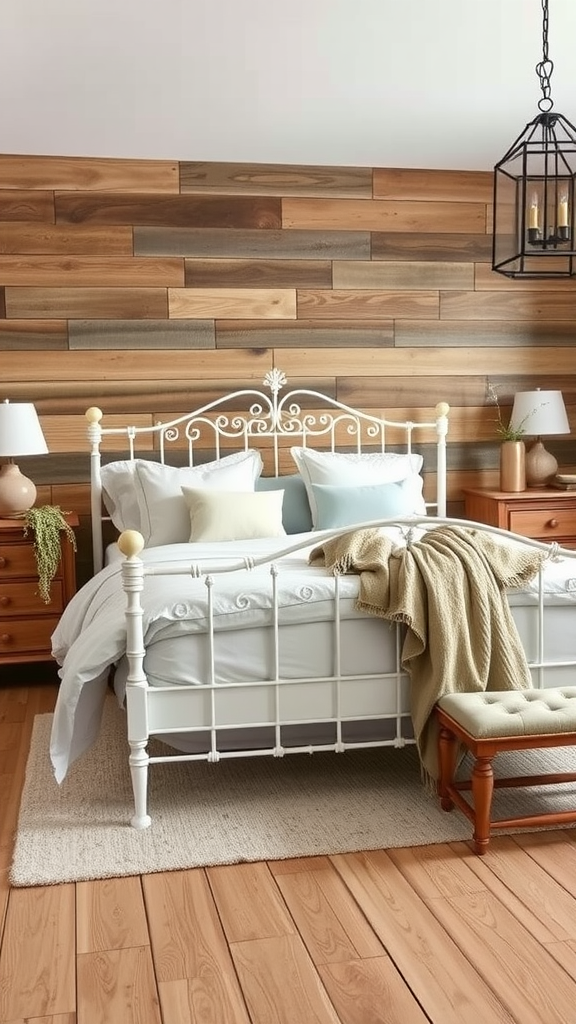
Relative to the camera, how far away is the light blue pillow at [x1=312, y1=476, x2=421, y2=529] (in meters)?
4.38

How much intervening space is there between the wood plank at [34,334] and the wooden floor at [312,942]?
8.85 ft

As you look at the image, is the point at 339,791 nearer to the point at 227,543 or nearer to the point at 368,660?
the point at 368,660

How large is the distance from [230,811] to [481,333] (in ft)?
10.2

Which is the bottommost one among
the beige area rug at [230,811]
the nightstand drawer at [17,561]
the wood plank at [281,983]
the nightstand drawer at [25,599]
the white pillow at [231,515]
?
the beige area rug at [230,811]

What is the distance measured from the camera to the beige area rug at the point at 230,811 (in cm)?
279

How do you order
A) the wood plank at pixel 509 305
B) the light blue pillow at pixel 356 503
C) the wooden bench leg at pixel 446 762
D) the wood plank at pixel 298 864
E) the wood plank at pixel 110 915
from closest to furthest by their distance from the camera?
the wood plank at pixel 110 915, the wood plank at pixel 298 864, the wooden bench leg at pixel 446 762, the light blue pillow at pixel 356 503, the wood plank at pixel 509 305

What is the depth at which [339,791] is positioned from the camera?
324cm

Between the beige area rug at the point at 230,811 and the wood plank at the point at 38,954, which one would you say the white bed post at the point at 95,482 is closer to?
the beige area rug at the point at 230,811

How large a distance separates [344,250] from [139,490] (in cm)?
164

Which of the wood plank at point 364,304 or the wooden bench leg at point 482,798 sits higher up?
the wood plank at point 364,304

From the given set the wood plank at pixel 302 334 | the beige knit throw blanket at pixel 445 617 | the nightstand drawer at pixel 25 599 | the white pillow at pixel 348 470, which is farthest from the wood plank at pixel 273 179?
the beige knit throw blanket at pixel 445 617

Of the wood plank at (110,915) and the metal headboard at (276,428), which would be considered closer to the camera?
the wood plank at (110,915)

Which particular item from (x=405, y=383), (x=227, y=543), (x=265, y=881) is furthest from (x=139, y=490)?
(x=265, y=881)

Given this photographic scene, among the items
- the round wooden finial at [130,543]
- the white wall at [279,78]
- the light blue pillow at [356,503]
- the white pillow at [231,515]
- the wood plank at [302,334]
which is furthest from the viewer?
the wood plank at [302,334]
